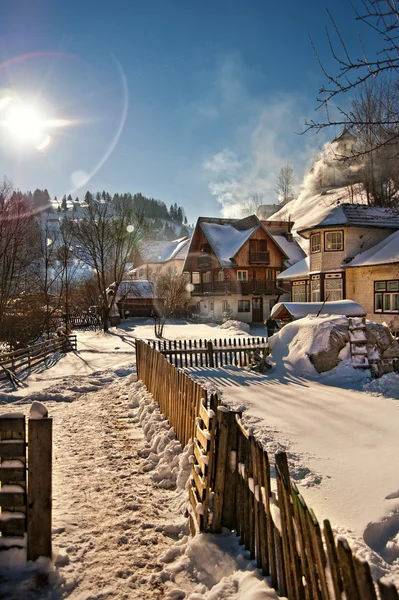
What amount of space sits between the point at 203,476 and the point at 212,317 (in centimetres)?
3932

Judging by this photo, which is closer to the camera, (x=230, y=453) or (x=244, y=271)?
(x=230, y=453)

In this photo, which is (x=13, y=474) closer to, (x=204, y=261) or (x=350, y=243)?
(x=350, y=243)

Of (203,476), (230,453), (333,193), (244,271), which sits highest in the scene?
(333,193)

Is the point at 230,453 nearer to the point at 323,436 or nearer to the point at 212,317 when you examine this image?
the point at 323,436

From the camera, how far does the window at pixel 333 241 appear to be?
2689 centimetres

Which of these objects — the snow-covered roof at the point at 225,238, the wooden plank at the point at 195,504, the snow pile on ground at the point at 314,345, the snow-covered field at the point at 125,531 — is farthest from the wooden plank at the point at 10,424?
the snow-covered roof at the point at 225,238

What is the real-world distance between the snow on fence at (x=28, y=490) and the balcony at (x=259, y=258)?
38.6 meters

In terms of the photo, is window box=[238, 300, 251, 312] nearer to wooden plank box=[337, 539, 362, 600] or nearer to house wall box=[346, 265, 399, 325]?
house wall box=[346, 265, 399, 325]

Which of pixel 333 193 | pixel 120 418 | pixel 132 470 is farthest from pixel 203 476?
pixel 333 193

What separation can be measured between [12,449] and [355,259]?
26.1 m

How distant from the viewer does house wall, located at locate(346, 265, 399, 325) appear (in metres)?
23.5

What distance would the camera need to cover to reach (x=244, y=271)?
Result: 4172 centimetres

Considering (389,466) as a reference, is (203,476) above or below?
above

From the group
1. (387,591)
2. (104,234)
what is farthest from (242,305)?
(387,591)
